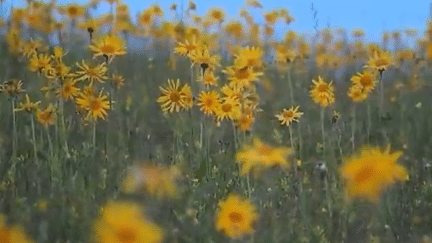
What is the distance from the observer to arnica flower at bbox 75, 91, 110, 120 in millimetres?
2652

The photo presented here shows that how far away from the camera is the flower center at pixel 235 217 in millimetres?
1534

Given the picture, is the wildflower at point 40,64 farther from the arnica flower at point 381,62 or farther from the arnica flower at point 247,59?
the arnica flower at point 381,62

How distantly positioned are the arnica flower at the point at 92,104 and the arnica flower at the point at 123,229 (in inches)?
74.9

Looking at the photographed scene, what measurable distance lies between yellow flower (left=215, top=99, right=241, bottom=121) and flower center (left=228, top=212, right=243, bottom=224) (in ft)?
3.16

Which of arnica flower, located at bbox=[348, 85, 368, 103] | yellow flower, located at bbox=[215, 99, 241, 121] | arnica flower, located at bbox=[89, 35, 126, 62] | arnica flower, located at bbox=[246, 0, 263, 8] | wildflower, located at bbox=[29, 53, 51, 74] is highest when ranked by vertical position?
arnica flower, located at bbox=[246, 0, 263, 8]

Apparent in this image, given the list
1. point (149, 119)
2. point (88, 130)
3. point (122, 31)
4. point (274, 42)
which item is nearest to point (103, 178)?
point (88, 130)

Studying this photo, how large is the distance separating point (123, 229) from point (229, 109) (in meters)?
1.83

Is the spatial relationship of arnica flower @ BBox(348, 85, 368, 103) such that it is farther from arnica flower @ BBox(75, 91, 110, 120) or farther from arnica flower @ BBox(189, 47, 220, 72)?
arnica flower @ BBox(75, 91, 110, 120)

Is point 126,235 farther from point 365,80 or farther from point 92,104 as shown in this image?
point 365,80

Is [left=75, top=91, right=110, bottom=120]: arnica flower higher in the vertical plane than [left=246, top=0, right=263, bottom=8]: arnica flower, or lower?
lower

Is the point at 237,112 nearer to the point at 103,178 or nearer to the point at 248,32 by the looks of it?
the point at 103,178

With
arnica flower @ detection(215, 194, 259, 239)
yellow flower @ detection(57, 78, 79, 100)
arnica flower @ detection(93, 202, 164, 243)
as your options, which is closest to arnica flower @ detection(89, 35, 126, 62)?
yellow flower @ detection(57, 78, 79, 100)

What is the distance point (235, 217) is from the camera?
1.55 meters

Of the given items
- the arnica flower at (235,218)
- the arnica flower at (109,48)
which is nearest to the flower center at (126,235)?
the arnica flower at (235,218)
